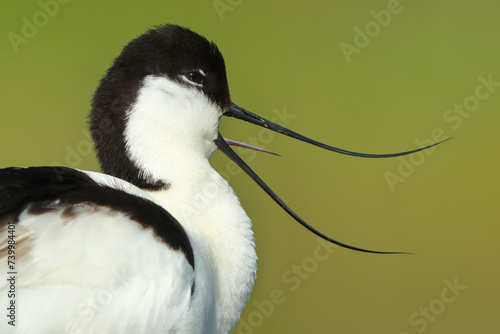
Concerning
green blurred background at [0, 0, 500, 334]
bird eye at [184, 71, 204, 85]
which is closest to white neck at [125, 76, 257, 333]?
bird eye at [184, 71, 204, 85]

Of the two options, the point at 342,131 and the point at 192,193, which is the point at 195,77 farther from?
the point at 342,131

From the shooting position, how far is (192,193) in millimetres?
1841

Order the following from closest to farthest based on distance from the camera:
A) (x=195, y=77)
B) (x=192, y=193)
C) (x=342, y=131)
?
(x=192, y=193) < (x=195, y=77) < (x=342, y=131)

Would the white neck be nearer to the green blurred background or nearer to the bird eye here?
the bird eye

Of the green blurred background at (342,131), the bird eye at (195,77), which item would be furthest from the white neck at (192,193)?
the green blurred background at (342,131)

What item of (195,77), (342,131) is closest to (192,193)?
(195,77)

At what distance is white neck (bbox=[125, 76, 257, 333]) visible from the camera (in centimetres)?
179

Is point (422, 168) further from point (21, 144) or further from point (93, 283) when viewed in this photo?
point (93, 283)

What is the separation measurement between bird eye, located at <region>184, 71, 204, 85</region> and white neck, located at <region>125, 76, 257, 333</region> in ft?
0.13

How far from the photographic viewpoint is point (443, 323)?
324cm

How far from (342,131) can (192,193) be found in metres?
2.16

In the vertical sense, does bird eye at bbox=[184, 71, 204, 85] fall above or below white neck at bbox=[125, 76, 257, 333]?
above

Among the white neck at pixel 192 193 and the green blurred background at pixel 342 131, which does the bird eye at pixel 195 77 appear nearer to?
the white neck at pixel 192 193

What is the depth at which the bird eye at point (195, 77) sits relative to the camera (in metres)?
1.93
